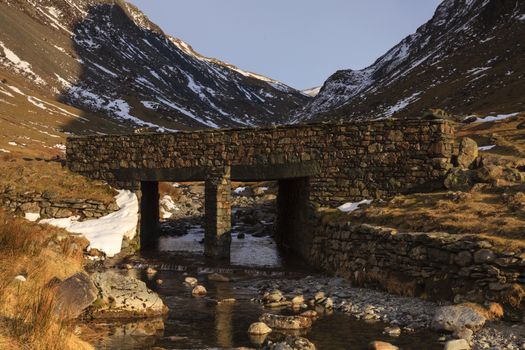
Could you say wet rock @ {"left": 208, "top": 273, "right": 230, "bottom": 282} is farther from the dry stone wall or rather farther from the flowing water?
the dry stone wall

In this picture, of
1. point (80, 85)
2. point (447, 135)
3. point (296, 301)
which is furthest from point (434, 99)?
point (80, 85)

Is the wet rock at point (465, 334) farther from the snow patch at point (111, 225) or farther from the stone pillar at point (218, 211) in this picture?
the snow patch at point (111, 225)

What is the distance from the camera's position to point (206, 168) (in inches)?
831

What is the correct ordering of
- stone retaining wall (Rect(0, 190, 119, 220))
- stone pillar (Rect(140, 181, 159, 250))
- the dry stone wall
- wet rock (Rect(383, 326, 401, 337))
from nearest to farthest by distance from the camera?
1. wet rock (Rect(383, 326, 401, 337))
2. the dry stone wall
3. stone retaining wall (Rect(0, 190, 119, 220))
4. stone pillar (Rect(140, 181, 159, 250))

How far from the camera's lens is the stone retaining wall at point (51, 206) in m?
21.3

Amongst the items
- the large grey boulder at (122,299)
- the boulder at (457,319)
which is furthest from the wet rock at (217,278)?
the boulder at (457,319)

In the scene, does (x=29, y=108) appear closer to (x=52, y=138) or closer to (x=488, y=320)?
(x=52, y=138)

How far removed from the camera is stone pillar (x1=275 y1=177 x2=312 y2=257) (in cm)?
2016

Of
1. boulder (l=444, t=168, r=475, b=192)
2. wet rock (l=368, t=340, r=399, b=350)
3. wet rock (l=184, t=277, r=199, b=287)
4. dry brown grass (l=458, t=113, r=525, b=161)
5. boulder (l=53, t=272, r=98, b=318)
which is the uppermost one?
dry brown grass (l=458, t=113, r=525, b=161)

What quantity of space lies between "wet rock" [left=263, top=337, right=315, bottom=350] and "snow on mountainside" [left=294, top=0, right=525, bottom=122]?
167 ft

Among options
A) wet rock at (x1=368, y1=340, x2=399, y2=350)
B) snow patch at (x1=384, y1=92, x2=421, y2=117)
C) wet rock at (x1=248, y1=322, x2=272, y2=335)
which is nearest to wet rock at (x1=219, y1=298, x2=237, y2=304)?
wet rock at (x1=248, y1=322, x2=272, y2=335)

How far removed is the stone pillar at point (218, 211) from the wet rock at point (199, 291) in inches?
224

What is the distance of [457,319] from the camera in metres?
10.3

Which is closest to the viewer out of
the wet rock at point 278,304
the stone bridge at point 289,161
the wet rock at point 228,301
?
the wet rock at point 278,304
